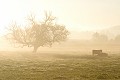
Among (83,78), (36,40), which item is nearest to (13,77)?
(83,78)

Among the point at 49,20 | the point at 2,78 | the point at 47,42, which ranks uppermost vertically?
the point at 49,20

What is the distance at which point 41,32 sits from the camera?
72.9 m

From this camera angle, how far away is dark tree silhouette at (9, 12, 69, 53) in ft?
238

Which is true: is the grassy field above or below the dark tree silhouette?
below

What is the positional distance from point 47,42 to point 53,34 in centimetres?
410

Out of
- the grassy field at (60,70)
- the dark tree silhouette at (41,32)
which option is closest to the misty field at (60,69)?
the grassy field at (60,70)

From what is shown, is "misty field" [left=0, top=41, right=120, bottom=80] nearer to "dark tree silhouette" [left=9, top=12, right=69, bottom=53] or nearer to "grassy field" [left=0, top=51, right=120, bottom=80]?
"grassy field" [left=0, top=51, right=120, bottom=80]

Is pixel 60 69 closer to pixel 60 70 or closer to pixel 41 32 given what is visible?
pixel 60 70

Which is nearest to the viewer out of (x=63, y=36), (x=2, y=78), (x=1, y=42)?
(x=2, y=78)

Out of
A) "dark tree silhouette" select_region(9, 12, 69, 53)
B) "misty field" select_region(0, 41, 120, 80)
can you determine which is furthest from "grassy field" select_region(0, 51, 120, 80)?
"dark tree silhouette" select_region(9, 12, 69, 53)

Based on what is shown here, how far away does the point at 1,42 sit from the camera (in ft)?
530

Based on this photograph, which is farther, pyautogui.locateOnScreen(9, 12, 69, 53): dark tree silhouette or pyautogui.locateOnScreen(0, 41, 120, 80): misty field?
pyautogui.locateOnScreen(9, 12, 69, 53): dark tree silhouette

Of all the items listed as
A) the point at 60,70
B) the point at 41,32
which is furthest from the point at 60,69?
the point at 41,32

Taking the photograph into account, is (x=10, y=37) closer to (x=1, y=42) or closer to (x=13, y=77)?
(x=13, y=77)
